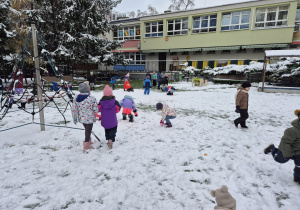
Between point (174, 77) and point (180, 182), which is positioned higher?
point (174, 77)

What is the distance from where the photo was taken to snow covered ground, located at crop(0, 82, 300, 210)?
284cm

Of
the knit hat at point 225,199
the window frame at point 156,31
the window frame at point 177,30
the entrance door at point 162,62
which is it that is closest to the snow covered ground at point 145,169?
the knit hat at point 225,199

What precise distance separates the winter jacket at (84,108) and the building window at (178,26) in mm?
24315

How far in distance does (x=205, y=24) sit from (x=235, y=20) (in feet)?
12.0

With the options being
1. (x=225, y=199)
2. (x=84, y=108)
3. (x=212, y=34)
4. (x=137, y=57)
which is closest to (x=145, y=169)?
(x=84, y=108)

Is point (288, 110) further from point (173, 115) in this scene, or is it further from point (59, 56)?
point (59, 56)

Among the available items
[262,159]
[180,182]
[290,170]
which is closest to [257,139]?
[262,159]

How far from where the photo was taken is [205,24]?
950 inches

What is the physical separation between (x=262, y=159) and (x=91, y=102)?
423cm

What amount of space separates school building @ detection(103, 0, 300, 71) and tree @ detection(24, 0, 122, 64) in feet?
11.3

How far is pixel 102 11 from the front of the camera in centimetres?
2034

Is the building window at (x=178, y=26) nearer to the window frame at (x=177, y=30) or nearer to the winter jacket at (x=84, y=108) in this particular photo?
the window frame at (x=177, y=30)

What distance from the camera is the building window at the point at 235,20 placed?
2181cm

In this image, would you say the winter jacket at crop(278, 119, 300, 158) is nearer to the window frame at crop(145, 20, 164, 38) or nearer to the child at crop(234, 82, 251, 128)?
the child at crop(234, 82, 251, 128)
